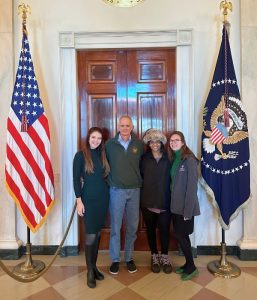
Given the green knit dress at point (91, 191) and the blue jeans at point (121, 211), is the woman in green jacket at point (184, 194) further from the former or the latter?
the green knit dress at point (91, 191)

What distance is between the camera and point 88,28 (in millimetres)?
3088

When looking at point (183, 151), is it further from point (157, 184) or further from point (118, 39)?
point (118, 39)

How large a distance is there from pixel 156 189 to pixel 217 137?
844mm

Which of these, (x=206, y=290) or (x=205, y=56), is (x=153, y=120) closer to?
(x=205, y=56)

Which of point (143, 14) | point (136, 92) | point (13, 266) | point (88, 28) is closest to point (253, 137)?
point (136, 92)

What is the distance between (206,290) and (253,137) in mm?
1690

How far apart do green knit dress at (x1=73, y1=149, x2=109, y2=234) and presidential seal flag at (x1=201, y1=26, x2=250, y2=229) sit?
1.15 meters

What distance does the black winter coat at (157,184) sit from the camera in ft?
8.82

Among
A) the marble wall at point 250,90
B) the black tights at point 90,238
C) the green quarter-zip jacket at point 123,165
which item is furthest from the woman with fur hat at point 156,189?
the marble wall at point 250,90

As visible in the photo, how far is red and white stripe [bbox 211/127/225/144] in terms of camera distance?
2803mm

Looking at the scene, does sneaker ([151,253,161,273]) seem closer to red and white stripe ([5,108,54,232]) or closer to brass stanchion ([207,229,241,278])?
brass stanchion ([207,229,241,278])

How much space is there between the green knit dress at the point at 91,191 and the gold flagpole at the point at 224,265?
4.27 feet

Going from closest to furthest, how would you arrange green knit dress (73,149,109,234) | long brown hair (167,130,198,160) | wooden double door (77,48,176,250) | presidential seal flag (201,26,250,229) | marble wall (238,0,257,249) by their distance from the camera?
green knit dress (73,149,109,234), long brown hair (167,130,198,160), presidential seal flag (201,26,250,229), marble wall (238,0,257,249), wooden double door (77,48,176,250)

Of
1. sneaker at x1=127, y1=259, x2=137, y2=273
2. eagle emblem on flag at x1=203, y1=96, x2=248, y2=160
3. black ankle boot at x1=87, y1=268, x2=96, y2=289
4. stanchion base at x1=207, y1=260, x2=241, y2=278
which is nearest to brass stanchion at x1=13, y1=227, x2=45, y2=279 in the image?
black ankle boot at x1=87, y1=268, x2=96, y2=289
